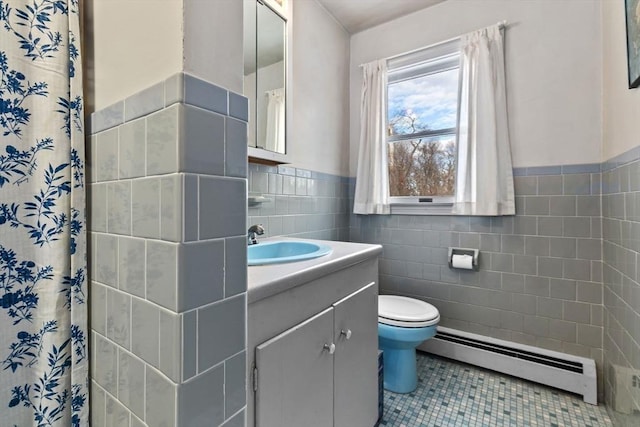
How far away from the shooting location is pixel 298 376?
830mm

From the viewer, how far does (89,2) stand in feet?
2.06

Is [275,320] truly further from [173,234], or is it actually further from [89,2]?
[89,2]

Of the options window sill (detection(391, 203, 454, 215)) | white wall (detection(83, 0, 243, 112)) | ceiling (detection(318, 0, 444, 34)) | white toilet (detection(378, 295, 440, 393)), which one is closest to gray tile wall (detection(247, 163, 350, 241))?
window sill (detection(391, 203, 454, 215))

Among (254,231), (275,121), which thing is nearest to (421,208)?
(275,121)

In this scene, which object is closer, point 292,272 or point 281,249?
point 292,272

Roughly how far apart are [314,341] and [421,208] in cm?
150

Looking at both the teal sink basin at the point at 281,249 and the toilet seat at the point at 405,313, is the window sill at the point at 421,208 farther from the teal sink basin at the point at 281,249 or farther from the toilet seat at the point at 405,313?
the teal sink basin at the point at 281,249

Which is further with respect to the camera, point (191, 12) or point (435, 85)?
point (435, 85)

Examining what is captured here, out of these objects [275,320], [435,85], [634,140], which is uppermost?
[435,85]

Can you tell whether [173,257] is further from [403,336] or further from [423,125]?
[423,125]

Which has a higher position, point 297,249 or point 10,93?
point 10,93

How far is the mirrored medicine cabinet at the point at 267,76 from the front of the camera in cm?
144

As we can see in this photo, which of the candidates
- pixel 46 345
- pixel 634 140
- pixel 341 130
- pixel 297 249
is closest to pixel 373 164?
pixel 341 130

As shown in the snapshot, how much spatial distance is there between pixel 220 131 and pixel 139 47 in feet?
0.76
